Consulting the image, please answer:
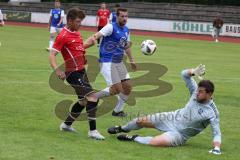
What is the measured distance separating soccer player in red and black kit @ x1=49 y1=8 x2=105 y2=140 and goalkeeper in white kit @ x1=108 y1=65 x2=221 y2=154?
0.94 meters

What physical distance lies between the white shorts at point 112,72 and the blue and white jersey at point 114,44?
10 cm

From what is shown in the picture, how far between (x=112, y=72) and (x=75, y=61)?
5.95 ft

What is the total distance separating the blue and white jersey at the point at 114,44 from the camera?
39.1 feet

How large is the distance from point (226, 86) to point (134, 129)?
836 cm

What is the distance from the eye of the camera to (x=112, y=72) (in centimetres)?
1198

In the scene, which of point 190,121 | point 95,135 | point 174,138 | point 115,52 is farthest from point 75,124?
point 190,121

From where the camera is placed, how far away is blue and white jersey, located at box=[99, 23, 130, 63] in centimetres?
1191

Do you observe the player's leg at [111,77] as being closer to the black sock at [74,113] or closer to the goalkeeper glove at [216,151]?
the black sock at [74,113]

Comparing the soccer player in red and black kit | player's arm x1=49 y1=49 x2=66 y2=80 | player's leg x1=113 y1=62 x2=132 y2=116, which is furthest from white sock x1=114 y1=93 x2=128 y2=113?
player's arm x1=49 y1=49 x2=66 y2=80

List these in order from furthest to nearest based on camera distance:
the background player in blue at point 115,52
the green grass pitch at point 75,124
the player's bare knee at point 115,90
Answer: the background player in blue at point 115,52 < the player's bare knee at point 115,90 < the green grass pitch at point 75,124

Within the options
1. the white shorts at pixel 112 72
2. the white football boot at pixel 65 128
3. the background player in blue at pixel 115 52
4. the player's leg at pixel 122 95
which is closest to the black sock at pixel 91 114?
the white football boot at pixel 65 128

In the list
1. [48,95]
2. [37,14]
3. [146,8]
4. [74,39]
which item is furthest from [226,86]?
[37,14]

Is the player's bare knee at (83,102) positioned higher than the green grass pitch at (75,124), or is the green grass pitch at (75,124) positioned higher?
the player's bare knee at (83,102)

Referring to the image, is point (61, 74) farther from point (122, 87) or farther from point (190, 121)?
point (122, 87)
